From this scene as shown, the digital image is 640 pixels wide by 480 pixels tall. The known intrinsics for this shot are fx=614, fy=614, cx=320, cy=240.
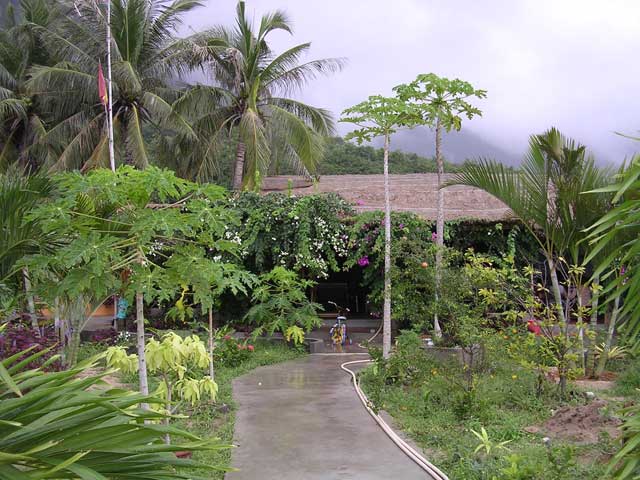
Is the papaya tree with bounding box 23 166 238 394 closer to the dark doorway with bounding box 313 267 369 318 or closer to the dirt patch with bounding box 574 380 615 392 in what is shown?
the dirt patch with bounding box 574 380 615 392

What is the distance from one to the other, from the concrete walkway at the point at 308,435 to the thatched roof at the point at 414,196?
6.41 metres

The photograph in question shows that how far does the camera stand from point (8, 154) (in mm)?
22000

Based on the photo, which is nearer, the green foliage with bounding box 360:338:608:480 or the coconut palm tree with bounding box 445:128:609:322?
the green foliage with bounding box 360:338:608:480

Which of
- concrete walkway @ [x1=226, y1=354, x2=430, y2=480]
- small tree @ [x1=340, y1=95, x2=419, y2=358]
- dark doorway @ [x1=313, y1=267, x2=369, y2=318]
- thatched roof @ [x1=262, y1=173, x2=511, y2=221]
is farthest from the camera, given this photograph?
dark doorway @ [x1=313, y1=267, x2=369, y2=318]

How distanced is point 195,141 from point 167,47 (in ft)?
9.61

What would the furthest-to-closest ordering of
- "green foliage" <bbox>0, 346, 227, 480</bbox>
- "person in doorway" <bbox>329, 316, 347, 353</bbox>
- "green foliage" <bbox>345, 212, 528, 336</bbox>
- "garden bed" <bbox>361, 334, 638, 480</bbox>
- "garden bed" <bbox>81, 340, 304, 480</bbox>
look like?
"person in doorway" <bbox>329, 316, 347, 353</bbox>
"green foliage" <bbox>345, 212, 528, 336</bbox>
"garden bed" <bbox>81, 340, 304, 480</bbox>
"garden bed" <bbox>361, 334, 638, 480</bbox>
"green foliage" <bbox>0, 346, 227, 480</bbox>

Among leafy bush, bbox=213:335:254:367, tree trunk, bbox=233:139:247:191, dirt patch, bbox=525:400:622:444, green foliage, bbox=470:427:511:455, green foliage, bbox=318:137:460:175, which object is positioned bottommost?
leafy bush, bbox=213:335:254:367

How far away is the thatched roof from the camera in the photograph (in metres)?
15.2

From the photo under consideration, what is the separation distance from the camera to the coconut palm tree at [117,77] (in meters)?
17.1

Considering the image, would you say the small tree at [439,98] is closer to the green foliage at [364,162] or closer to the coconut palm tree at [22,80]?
the coconut palm tree at [22,80]

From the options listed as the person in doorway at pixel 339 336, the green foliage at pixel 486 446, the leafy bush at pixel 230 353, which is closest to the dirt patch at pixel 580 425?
the green foliage at pixel 486 446

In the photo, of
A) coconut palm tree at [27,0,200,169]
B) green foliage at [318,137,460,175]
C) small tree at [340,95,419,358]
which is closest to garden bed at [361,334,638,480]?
small tree at [340,95,419,358]

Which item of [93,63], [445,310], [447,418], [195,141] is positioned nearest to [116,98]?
[93,63]

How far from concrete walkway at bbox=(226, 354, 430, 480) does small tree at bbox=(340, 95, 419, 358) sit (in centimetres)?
137
